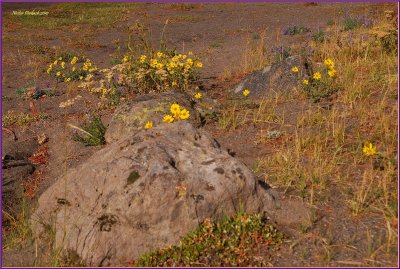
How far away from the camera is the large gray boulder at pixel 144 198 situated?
4.06 metres

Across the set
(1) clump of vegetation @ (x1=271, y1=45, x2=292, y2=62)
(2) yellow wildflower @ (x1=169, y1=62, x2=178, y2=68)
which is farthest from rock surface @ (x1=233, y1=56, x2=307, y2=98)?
(1) clump of vegetation @ (x1=271, y1=45, x2=292, y2=62)

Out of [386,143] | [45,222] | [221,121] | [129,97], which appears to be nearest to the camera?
[45,222]

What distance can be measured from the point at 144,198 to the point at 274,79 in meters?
4.70

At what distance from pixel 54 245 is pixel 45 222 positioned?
0.39 meters

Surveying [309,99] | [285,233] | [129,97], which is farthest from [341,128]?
[129,97]

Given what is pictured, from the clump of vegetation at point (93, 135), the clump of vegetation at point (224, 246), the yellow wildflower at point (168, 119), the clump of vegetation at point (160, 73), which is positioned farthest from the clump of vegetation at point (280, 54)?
the clump of vegetation at point (224, 246)

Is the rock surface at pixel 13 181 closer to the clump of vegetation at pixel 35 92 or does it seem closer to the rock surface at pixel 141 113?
the rock surface at pixel 141 113

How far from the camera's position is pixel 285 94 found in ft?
25.2

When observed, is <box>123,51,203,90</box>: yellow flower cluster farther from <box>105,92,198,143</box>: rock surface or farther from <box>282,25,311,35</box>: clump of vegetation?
<box>282,25,311,35</box>: clump of vegetation

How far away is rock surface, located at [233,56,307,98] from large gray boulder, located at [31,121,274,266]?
3634 mm

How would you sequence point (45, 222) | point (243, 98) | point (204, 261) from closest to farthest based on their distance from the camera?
point (204, 261), point (45, 222), point (243, 98)

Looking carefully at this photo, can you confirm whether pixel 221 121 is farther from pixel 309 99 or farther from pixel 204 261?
pixel 204 261

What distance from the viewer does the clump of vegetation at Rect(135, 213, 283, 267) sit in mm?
3820

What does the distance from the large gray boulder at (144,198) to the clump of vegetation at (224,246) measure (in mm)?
103
